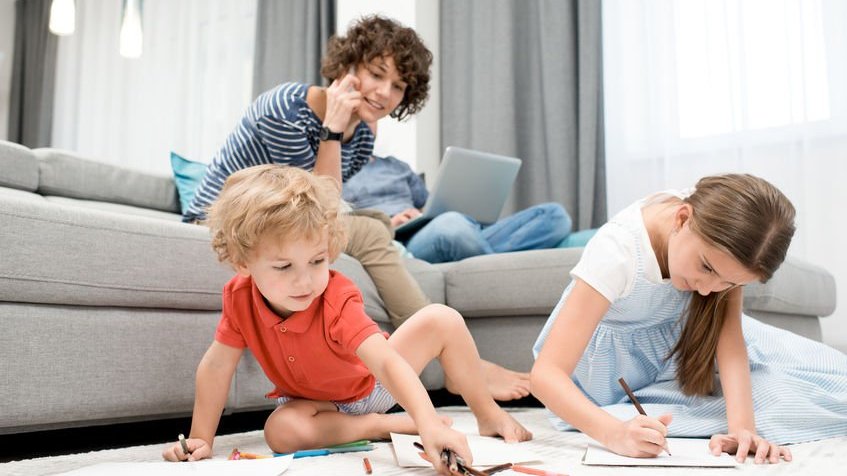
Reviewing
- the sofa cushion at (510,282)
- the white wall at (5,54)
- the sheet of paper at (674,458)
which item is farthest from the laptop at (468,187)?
the white wall at (5,54)

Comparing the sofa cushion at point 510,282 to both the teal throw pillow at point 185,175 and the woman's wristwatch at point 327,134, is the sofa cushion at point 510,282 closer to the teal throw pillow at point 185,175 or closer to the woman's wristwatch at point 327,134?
the woman's wristwatch at point 327,134

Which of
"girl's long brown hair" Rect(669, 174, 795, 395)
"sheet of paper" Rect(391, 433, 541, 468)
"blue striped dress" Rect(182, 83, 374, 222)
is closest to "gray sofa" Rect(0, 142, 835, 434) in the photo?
"blue striped dress" Rect(182, 83, 374, 222)

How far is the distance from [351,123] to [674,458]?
45.4 inches

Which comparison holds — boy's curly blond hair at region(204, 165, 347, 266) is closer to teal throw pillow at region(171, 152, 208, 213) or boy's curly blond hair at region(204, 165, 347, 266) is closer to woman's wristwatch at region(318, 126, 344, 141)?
woman's wristwatch at region(318, 126, 344, 141)

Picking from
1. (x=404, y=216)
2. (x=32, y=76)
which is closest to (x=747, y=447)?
(x=404, y=216)

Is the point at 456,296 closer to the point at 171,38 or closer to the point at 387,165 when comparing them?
the point at 387,165

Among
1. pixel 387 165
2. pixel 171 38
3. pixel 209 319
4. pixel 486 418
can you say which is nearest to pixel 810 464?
pixel 486 418

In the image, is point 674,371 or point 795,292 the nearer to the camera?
point 674,371

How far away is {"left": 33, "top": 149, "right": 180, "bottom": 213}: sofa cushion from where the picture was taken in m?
2.25

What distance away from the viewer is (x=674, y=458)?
1026 mm

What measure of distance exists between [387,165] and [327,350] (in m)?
1.62

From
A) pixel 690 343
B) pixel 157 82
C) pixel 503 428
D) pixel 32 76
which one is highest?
pixel 32 76

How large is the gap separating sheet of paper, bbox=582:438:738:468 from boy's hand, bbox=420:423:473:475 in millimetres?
226

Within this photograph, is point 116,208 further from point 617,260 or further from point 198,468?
point 617,260
